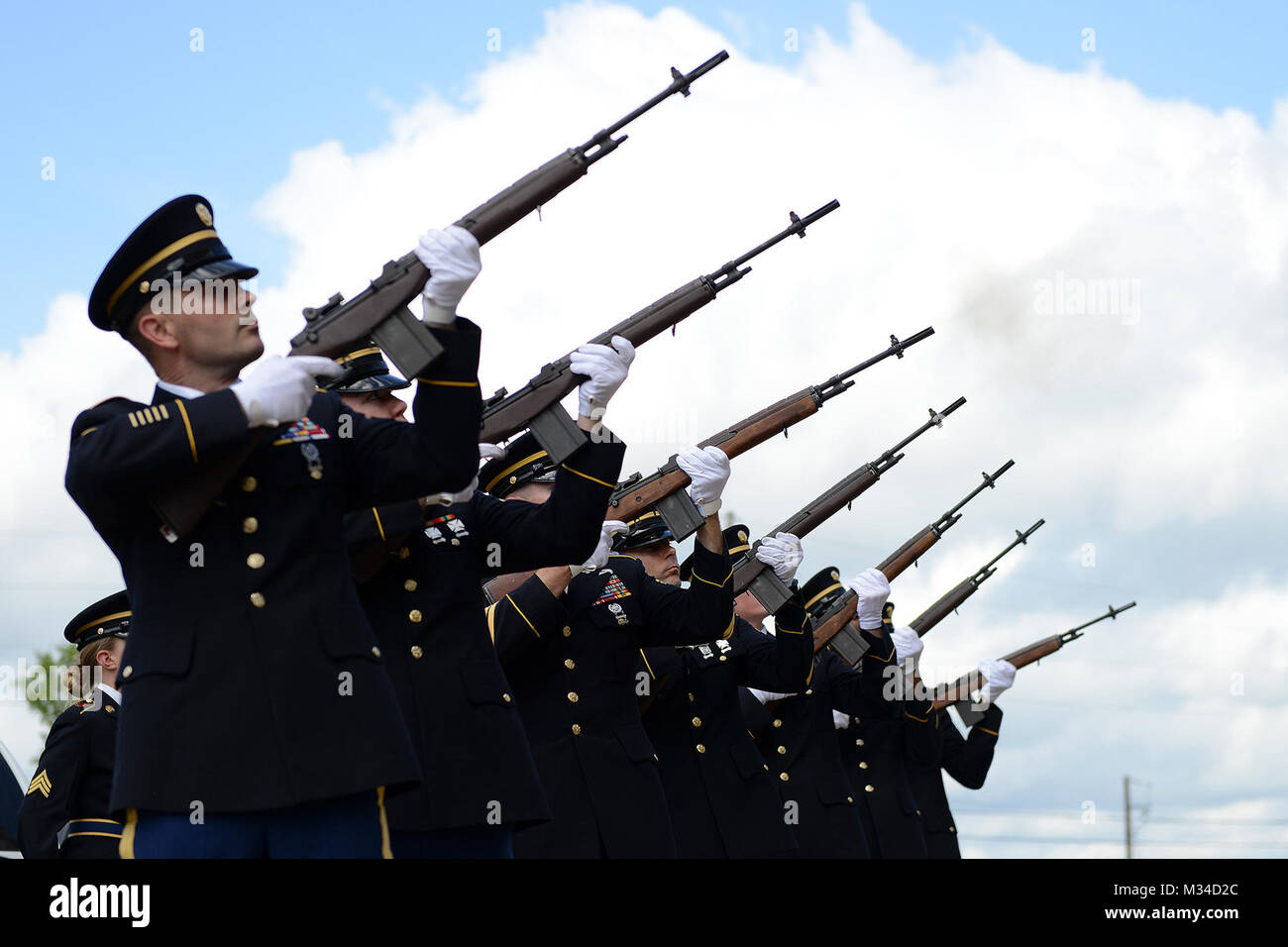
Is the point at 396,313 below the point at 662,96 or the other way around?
below

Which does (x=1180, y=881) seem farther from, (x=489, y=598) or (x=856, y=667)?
(x=856, y=667)

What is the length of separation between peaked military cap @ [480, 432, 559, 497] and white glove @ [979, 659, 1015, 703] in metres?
8.47

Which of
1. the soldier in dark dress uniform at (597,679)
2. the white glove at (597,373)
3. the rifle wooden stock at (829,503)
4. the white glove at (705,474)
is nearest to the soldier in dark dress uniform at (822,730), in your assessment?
the rifle wooden stock at (829,503)

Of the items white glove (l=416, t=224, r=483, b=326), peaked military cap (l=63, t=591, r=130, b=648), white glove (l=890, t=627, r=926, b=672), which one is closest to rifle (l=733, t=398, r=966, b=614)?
white glove (l=890, t=627, r=926, b=672)

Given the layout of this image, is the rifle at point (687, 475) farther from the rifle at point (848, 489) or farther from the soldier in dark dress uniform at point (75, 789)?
the soldier in dark dress uniform at point (75, 789)

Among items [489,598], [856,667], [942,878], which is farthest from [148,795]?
[856,667]

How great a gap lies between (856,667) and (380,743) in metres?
7.82

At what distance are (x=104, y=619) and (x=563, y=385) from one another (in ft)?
8.18

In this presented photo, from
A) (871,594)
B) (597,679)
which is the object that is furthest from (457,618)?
(871,594)

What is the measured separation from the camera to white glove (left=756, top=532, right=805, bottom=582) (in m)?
8.56

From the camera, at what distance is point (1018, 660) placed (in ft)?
48.5

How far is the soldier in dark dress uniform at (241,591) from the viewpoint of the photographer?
135 inches

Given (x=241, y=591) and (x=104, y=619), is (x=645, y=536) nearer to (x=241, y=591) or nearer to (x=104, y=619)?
(x=104, y=619)

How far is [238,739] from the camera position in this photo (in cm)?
344
